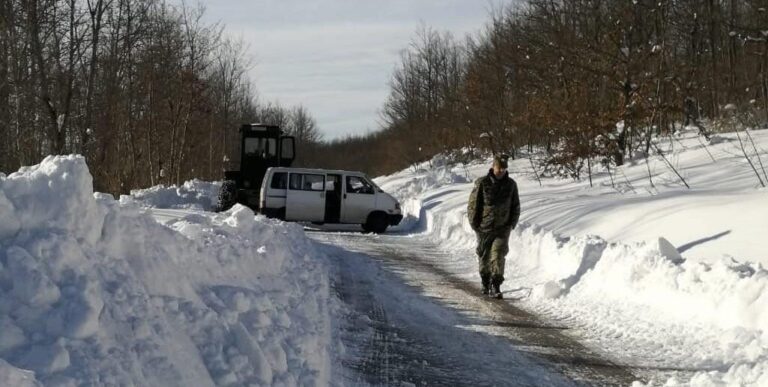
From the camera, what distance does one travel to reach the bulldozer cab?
941 inches

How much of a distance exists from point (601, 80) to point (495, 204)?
13.9 metres

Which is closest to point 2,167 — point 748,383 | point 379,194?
point 379,194

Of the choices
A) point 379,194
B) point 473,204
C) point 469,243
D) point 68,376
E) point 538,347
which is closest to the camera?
point 68,376

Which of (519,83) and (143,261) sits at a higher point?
(519,83)

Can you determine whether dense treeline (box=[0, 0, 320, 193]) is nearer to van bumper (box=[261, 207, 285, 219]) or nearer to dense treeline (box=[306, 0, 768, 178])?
van bumper (box=[261, 207, 285, 219])

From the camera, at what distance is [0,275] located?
12.7 feet

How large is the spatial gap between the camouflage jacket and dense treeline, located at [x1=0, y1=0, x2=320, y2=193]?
12678 millimetres

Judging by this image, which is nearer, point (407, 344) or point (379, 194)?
point (407, 344)

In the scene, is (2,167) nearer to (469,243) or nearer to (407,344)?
(469,243)

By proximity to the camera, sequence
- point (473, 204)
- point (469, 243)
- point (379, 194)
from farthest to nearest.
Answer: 1. point (379, 194)
2. point (469, 243)
3. point (473, 204)

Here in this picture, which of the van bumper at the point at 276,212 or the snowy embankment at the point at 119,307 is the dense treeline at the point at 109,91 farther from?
the snowy embankment at the point at 119,307

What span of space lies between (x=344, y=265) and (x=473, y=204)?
3.24 m

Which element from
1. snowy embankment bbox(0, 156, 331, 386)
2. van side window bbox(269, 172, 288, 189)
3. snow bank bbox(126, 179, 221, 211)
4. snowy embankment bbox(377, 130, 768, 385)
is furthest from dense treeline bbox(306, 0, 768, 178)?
snowy embankment bbox(0, 156, 331, 386)

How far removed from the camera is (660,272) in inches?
330
